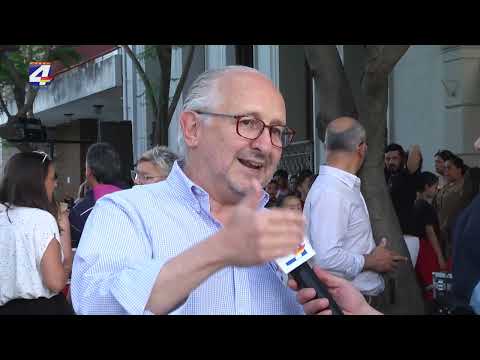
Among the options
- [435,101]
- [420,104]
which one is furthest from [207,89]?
[420,104]

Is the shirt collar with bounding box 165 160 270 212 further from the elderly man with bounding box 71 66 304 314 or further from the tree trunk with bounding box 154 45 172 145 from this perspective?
the tree trunk with bounding box 154 45 172 145

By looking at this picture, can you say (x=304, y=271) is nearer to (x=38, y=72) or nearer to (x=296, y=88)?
(x=296, y=88)

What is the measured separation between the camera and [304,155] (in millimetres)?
15852

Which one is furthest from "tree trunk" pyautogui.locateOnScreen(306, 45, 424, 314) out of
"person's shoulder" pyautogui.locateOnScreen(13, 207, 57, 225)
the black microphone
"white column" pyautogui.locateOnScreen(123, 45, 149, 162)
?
"white column" pyautogui.locateOnScreen(123, 45, 149, 162)

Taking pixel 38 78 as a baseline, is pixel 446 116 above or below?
below

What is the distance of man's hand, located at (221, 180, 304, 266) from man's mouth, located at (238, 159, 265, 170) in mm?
578

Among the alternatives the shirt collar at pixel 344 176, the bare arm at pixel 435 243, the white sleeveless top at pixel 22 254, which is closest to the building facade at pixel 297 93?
the bare arm at pixel 435 243

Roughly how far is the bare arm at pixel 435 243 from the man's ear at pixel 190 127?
5117 mm

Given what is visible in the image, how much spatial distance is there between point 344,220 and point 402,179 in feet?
10.8
